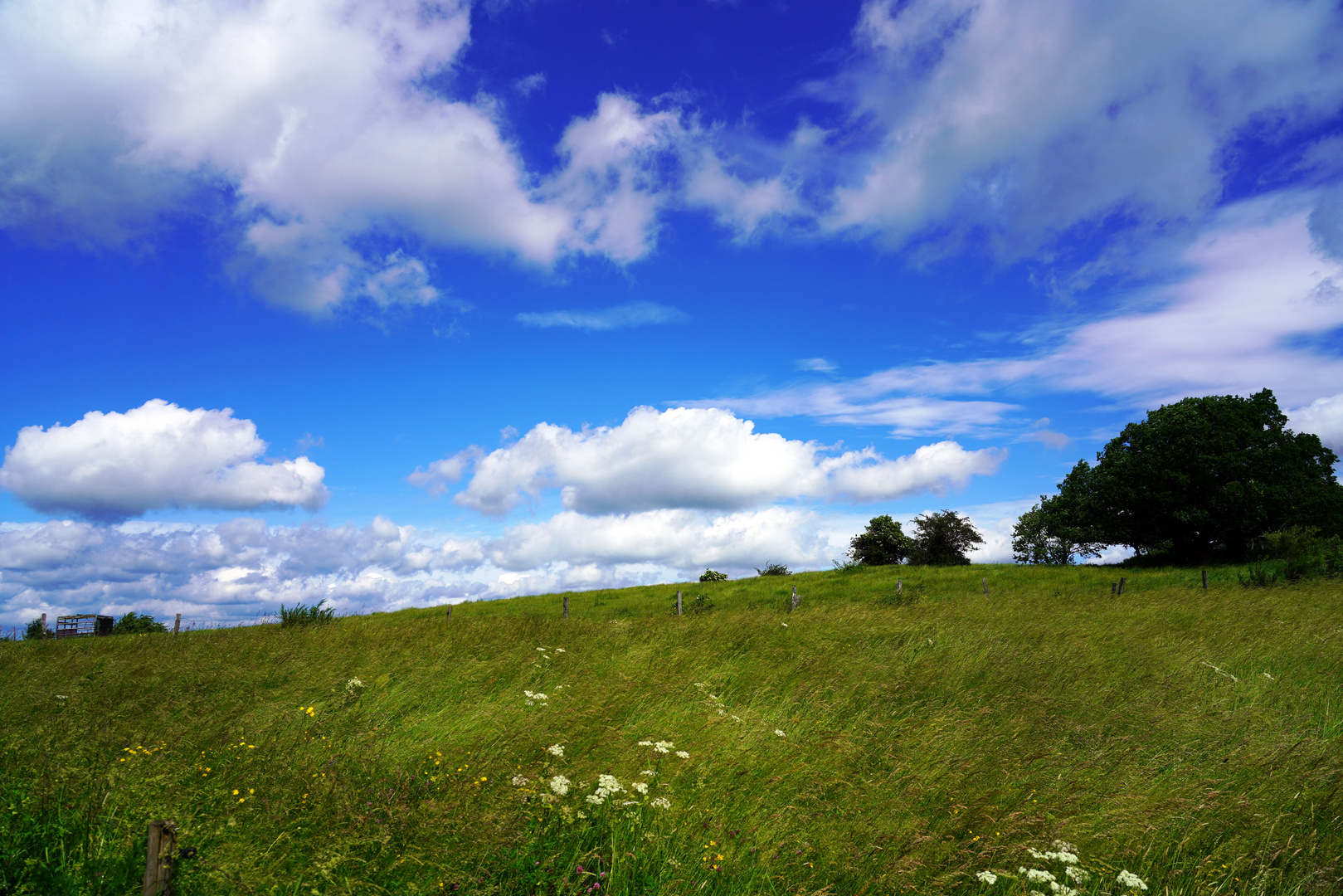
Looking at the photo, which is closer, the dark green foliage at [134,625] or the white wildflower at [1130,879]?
the white wildflower at [1130,879]

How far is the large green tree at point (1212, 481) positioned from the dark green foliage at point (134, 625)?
5195 centimetres

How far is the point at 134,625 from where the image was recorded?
29.1 m

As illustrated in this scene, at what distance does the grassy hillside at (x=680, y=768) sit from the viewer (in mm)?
4230

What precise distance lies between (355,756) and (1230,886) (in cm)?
667

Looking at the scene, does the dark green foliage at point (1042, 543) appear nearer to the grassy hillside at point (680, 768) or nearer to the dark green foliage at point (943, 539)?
the dark green foliage at point (943, 539)

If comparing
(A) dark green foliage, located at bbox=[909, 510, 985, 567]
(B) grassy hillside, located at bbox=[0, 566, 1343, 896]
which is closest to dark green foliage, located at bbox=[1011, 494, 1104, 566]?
(A) dark green foliage, located at bbox=[909, 510, 985, 567]

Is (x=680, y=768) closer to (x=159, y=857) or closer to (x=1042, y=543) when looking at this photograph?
(x=159, y=857)

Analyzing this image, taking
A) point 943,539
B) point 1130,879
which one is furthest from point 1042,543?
point 1130,879

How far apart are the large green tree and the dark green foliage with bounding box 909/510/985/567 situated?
319 inches

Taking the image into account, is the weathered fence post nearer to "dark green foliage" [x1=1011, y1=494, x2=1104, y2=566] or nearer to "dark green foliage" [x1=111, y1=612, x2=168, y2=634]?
"dark green foliage" [x1=111, y1=612, x2=168, y2=634]

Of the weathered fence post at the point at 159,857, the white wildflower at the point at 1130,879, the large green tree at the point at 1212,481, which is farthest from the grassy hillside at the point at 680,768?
the large green tree at the point at 1212,481

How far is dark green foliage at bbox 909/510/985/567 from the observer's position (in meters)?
46.5

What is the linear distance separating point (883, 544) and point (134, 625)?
141 feet

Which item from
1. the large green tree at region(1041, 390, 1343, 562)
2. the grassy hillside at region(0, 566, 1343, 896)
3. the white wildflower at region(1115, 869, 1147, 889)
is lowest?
the white wildflower at region(1115, 869, 1147, 889)
